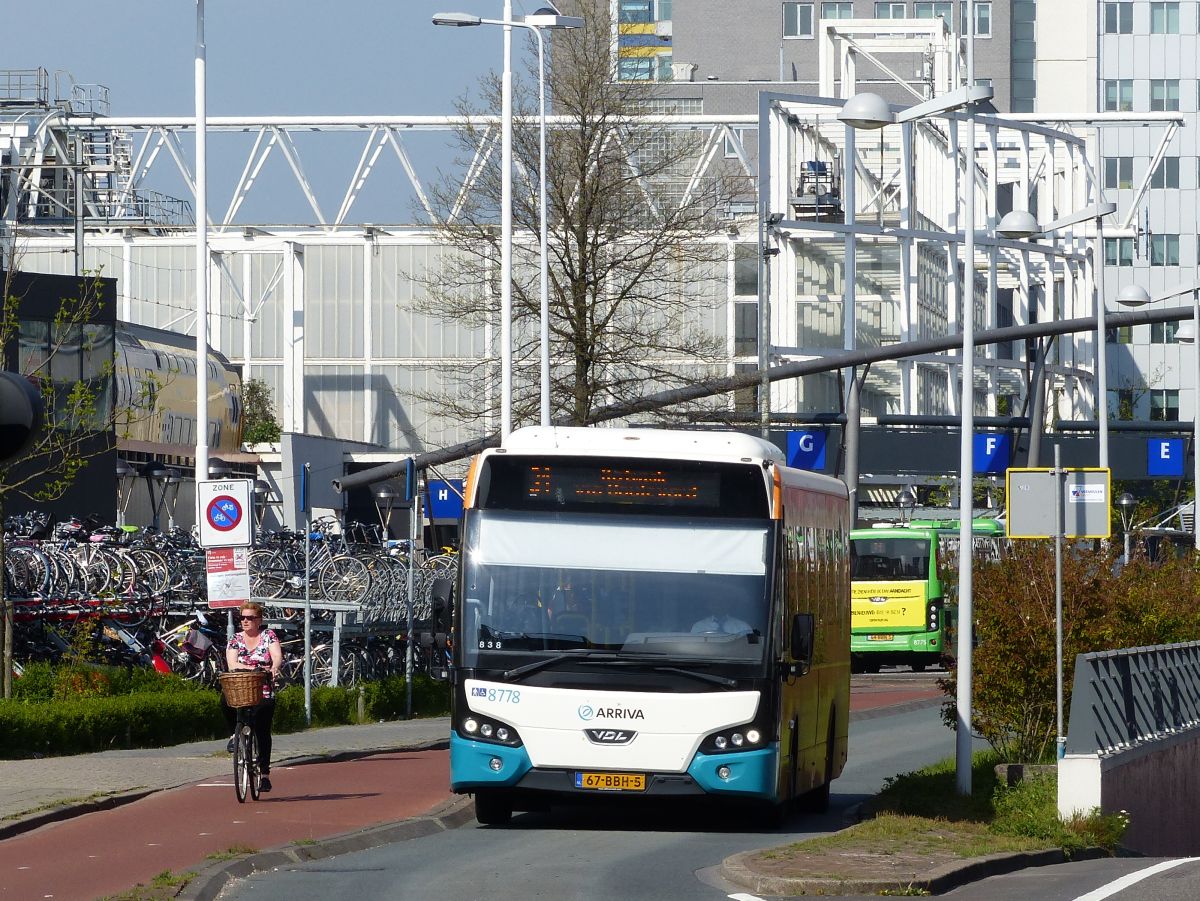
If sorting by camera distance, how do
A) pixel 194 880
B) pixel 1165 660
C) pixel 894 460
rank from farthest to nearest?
pixel 894 460
pixel 1165 660
pixel 194 880

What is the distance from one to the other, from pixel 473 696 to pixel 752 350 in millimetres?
70183

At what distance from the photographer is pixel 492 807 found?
1661 centimetres

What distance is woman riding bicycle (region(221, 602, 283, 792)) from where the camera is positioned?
17.5m

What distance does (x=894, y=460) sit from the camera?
55.5 m

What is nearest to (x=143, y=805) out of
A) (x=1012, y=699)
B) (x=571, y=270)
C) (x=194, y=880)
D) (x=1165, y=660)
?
(x=194, y=880)

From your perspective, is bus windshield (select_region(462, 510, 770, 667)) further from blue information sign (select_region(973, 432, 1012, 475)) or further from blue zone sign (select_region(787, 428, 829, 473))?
blue information sign (select_region(973, 432, 1012, 475))

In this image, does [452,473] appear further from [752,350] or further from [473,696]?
[473,696]

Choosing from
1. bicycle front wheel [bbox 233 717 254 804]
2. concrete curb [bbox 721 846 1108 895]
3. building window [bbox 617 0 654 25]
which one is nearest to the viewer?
concrete curb [bbox 721 846 1108 895]

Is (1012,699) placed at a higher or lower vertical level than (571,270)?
lower

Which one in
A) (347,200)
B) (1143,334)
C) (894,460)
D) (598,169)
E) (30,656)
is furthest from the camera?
(1143,334)

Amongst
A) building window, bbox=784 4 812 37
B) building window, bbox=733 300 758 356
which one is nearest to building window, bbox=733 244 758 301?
building window, bbox=733 300 758 356

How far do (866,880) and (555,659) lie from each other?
3421 mm

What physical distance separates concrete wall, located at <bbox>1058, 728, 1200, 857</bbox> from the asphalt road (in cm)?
191

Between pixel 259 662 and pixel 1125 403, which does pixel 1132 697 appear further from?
pixel 1125 403
